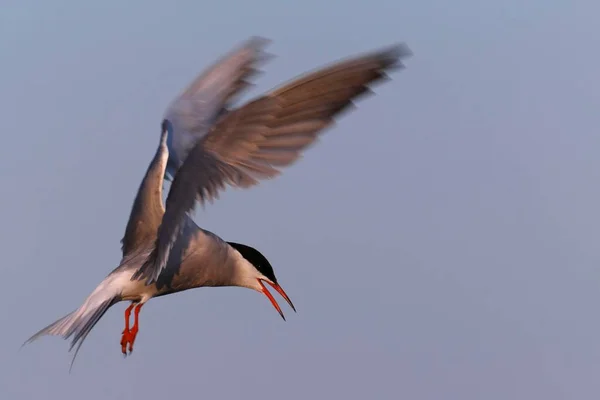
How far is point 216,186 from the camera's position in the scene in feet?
17.9

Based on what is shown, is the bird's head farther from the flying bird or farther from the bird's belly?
the bird's belly

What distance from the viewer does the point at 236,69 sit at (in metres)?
7.25

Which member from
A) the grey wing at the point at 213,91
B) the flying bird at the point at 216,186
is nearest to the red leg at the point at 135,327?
the flying bird at the point at 216,186

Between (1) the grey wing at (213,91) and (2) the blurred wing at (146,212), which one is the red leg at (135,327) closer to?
(2) the blurred wing at (146,212)

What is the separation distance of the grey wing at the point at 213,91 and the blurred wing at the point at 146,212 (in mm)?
1027

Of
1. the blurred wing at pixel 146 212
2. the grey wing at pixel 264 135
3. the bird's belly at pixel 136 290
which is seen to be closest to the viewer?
the grey wing at pixel 264 135

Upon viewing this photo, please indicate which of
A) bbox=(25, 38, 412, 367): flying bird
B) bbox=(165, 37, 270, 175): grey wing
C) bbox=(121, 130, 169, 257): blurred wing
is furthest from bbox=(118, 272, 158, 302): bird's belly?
bbox=(165, 37, 270, 175): grey wing

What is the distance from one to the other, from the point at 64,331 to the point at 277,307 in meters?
1.30

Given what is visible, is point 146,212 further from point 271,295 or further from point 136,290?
point 271,295

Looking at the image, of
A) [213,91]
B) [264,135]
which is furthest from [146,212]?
[213,91]

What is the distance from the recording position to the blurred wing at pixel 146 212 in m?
5.99

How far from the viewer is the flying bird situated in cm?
493

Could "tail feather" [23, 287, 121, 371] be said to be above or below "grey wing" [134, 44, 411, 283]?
below

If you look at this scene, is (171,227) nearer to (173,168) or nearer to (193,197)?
(193,197)
